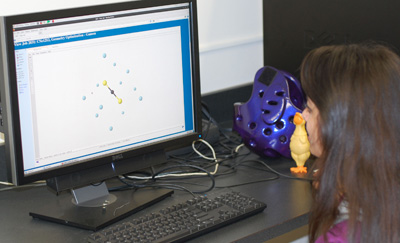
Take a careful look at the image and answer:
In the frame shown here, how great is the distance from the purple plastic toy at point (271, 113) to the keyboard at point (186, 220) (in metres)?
0.29

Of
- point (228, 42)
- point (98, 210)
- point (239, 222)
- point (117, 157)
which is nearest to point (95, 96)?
point (117, 157)

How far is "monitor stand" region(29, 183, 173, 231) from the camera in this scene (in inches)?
51.8

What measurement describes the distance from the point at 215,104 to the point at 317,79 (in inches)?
35.3

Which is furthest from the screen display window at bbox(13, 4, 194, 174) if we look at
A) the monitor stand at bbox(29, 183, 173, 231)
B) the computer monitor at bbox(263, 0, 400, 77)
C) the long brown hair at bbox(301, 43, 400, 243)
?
the computer monitor at bbox(263, 0, 400, 77)

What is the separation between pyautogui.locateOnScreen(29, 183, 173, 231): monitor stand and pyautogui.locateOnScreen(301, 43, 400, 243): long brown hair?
0.49 metres

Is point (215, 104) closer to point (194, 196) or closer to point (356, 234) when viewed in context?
point (194, 196)

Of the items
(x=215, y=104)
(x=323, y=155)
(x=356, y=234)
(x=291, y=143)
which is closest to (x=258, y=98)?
(x=291, y=143)

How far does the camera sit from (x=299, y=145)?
1591 mm

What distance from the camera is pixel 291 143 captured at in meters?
1.61

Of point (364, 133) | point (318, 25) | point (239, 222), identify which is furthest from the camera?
point (318, 25)

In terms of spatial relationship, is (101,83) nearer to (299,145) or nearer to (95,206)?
(95,206)

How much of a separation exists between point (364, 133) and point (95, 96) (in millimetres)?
588

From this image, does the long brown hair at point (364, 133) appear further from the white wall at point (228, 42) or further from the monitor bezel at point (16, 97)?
the white wall at point (228, 42)

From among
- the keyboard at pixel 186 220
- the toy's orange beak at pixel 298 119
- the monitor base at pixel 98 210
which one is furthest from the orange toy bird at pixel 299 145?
the monitor base at pixel 98 210
